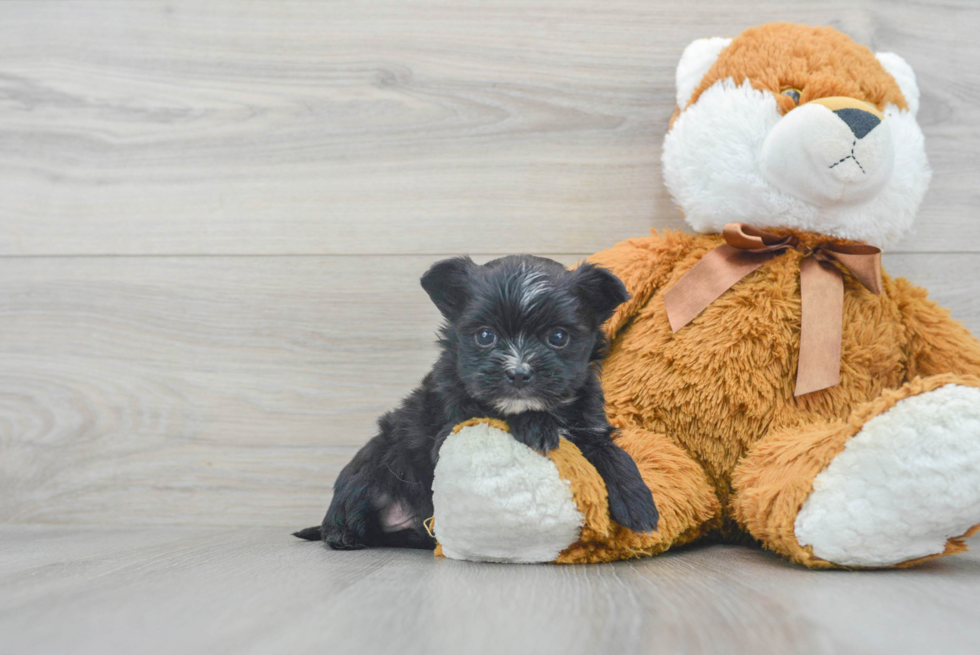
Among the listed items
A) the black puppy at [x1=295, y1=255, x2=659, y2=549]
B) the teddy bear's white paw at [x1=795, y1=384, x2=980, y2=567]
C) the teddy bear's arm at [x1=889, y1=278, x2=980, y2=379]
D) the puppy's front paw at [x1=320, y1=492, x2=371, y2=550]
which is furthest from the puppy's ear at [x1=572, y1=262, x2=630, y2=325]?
the teddy bear's arm at [x1=889, y1=278, x2=980, y2=379]

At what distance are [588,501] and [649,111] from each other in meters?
0.93

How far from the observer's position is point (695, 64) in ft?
4.26

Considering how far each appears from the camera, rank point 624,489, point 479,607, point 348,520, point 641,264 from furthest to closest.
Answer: point 641,264, point 348,520, point 624,489, point 479,607

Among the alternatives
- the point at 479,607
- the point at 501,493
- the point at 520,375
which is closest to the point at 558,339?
the point at 520,375

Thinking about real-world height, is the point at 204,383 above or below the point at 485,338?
below

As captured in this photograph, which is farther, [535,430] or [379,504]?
[379,504]

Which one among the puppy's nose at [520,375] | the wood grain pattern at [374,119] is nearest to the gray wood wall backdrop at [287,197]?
the wood grain pattern at [374,119]

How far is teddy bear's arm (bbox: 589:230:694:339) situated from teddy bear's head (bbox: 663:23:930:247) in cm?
7

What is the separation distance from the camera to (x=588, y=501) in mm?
906

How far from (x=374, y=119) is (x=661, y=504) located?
100 centimetres

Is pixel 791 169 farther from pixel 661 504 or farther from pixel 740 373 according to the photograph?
pixel 661 504

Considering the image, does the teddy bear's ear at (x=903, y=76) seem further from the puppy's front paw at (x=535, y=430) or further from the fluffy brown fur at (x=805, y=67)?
the puppy's front paw at (x=535, y=430)

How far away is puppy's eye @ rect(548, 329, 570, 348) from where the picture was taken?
3.00ft

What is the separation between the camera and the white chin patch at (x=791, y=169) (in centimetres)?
111
